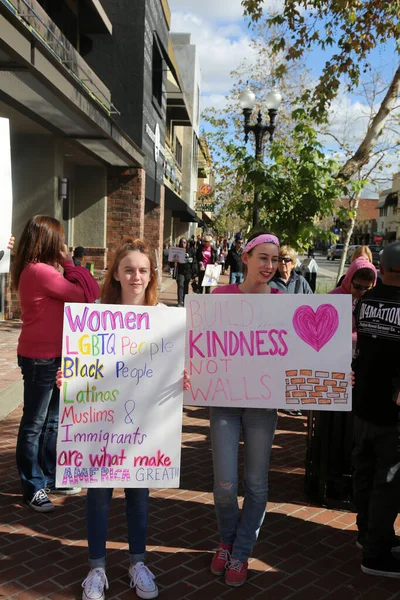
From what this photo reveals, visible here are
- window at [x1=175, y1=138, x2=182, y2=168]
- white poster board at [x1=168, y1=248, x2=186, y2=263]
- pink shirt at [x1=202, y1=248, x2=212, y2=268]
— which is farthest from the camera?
window at [x1=175, y1=138, x2=182, y2=168]

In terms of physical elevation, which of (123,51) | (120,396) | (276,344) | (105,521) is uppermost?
(123,51)

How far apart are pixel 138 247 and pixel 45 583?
1898mm

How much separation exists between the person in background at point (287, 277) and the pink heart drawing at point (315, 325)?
3124mm

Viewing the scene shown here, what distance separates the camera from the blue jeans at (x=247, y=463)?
3455 mm

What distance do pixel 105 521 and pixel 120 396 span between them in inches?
25.2

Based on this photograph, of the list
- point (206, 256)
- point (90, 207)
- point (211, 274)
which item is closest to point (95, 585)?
point (211, 274)

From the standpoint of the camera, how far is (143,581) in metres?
3.34

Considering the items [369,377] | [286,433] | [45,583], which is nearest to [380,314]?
[369,377]

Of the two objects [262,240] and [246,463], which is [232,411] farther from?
[262,240]

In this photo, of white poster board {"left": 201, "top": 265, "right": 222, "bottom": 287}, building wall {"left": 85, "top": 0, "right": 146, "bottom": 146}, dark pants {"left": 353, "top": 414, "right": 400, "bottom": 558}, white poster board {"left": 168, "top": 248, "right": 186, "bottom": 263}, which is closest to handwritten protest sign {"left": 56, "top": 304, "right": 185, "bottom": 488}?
dark pants {"left": 353, "top": 414, "right": 400, "bottom": 558}

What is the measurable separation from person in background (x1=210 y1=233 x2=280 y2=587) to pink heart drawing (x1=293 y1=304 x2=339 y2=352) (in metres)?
0.23

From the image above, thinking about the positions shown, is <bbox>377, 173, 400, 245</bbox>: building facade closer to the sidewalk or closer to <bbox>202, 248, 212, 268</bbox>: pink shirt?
<bbox>202, 248, 212, 268</bbox>: pink shirt

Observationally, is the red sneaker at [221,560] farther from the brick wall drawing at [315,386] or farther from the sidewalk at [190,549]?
the brick wall drawing at [315,386]

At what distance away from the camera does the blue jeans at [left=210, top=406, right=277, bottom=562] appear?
3.46 meters
